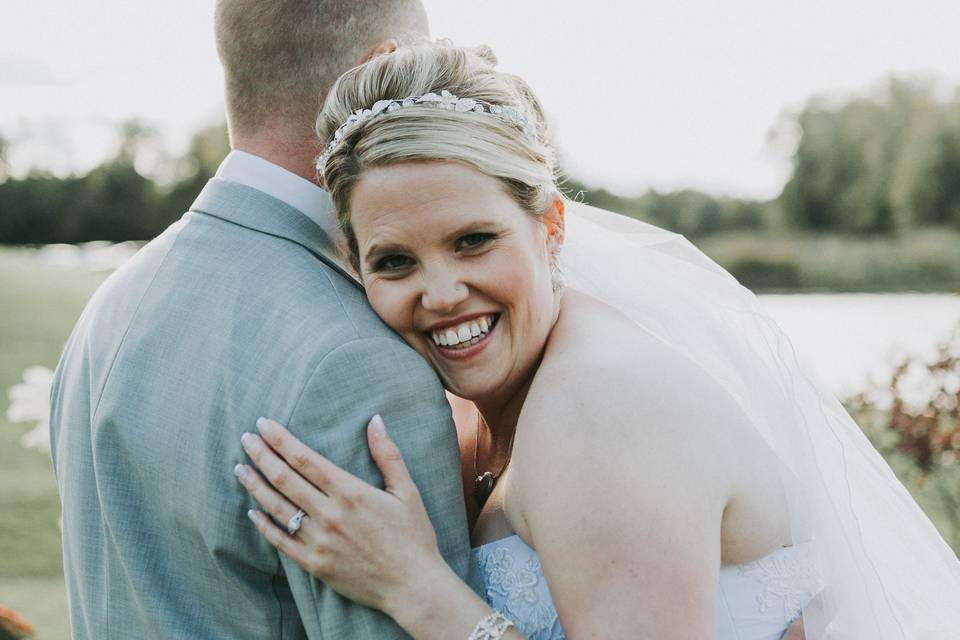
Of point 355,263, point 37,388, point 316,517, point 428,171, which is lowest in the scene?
point 37,388

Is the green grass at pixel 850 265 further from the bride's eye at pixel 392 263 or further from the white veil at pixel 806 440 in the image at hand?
the bride's eye at pixel 392 263

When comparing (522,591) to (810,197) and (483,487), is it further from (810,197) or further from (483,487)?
(810,197)

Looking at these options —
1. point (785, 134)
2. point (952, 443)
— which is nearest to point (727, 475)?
point (952, 443)

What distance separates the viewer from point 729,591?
2.64 m

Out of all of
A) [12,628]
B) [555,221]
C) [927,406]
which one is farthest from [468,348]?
[12,628]

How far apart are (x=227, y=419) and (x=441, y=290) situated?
61 cm

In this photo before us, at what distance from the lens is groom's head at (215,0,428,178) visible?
262cm

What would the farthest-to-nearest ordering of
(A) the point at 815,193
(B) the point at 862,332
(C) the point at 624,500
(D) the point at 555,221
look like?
1. (A) the point at 815,193
2. (B) the point at 862,332
3. (D) the point at 555,221
4. (C) the point at 624,500

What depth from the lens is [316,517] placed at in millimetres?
2225

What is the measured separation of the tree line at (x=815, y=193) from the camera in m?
48.5

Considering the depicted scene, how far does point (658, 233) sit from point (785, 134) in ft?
178

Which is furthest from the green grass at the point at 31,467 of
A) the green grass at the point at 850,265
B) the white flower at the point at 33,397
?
the green grass at the point at 850,265

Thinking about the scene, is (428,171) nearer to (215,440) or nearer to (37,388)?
(215,440)

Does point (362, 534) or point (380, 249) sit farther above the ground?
point (380, 249)
